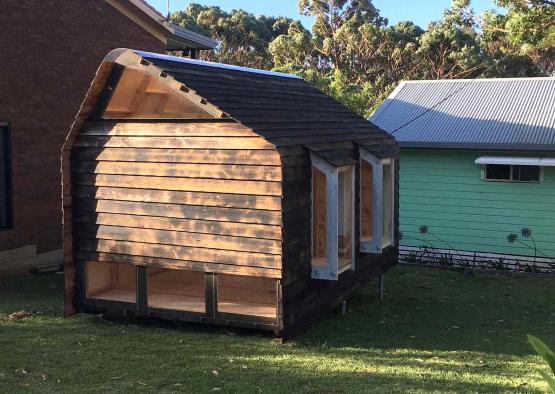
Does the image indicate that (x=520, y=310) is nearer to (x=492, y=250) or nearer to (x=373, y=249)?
(x=373, y=249)

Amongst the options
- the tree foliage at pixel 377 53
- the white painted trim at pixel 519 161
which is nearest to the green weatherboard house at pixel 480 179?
the white painted trim at pixel 519 161

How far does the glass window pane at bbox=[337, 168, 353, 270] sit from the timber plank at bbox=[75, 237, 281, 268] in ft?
5.27

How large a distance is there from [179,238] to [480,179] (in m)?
A: 8.58

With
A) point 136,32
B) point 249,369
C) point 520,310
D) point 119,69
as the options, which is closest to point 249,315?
point 249,369

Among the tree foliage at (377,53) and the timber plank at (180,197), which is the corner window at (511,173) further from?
the tree foliage at (377,53)

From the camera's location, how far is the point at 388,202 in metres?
10.0

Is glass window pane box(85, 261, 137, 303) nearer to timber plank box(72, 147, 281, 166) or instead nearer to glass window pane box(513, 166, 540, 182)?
timber plank box(72, 147, 281, 166)

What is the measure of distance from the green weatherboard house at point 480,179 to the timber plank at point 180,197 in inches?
304

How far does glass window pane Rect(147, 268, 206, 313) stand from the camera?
7.95 meters

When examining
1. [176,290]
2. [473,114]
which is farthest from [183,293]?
[473,114]

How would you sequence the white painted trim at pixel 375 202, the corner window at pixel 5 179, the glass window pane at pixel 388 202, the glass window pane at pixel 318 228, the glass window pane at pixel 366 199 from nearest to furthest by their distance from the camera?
1. the glass window pane at pixel 318 228
2. the white painted trim at pixel 375 202
3. the glass window pane at pixel 366 199
4. the glass window pane at pixel 388 202
5. the corner window at pixel 5 179

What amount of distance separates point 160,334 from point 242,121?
281cm

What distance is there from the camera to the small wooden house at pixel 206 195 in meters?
7.12

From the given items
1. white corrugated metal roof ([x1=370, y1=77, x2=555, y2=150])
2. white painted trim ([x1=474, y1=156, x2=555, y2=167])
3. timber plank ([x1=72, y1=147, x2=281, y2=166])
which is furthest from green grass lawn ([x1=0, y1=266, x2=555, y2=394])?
white corrugated metal roof ([x1=370, y1=77, x2=555, y2=150])
